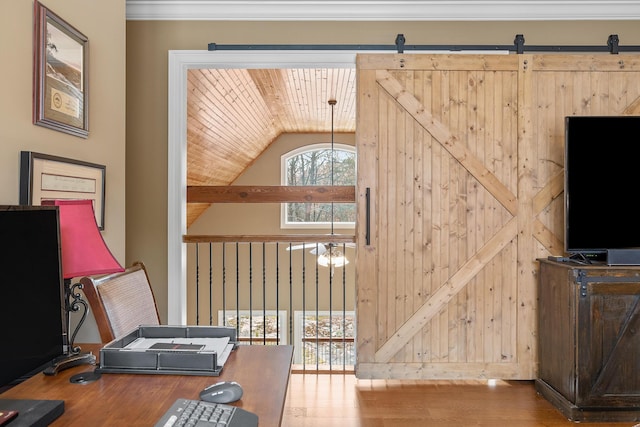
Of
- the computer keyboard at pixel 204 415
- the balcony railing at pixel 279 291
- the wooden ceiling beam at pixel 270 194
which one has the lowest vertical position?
the balcony railing at pixel 279 291

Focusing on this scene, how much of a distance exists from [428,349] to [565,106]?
6.07 ft

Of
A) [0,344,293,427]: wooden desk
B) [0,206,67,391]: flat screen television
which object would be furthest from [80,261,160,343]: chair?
[0,206,67,391]: flat screen television

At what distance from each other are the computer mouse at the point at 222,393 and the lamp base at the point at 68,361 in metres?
0.53

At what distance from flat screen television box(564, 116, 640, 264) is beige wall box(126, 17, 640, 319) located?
799mm

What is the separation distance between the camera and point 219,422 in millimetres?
963

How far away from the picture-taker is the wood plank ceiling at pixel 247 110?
4.25 meters

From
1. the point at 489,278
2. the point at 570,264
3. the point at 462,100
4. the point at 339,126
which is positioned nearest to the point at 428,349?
the point at 489,278

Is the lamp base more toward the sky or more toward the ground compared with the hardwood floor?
more toward the sky

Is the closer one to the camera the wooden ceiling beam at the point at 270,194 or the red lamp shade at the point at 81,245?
the red lamp shade at the point at 81,245

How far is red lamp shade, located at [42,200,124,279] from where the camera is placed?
143 centimetres

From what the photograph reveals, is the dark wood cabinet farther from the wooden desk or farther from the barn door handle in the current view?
the wooden desk

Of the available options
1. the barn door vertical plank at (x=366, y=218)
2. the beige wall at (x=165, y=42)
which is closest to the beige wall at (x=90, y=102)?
the beige wall at (x=165, y=42)

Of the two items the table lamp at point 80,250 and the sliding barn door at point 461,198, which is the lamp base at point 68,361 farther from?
the sliding barn door at point 461,198

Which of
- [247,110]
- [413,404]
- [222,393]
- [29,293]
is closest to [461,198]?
[413,404]
